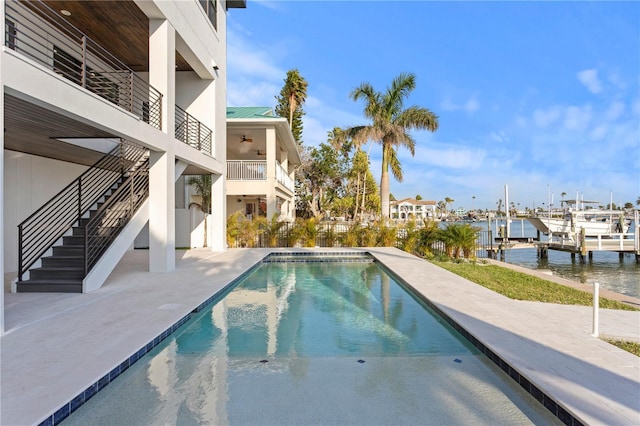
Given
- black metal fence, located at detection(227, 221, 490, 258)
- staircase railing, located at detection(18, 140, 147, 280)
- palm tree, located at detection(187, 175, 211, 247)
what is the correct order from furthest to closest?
1. palm tree, located at detection(187, 175, 211, 247)
2. black metal fence, located at detection(227, 221, 490, 258)
3. staircase railing, located at detection(18, 140, 147, 280)

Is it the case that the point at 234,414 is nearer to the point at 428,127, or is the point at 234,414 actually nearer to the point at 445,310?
the point at 445,310

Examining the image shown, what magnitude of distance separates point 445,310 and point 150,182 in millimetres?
7013

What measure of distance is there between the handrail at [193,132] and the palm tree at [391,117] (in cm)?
942

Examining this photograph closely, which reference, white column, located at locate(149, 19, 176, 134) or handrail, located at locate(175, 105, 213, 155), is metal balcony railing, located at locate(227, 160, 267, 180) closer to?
handrail, located at locate(175, 105, 213, 155)

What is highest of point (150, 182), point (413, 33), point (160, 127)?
point (413, 33)

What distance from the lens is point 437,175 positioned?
35781mm

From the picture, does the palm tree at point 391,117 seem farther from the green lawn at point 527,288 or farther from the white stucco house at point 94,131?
the white stucco house at point 94,131

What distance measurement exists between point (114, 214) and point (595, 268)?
21.7 metres

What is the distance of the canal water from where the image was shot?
42.6 feet

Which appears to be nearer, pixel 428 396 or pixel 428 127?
pixel 428 396

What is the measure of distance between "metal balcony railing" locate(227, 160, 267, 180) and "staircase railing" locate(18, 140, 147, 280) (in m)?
6.48

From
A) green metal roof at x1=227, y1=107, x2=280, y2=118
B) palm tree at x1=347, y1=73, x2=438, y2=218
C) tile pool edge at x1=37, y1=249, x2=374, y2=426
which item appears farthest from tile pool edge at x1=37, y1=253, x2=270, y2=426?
palm tree at x1=347, y1=73, x2=438, y2=218

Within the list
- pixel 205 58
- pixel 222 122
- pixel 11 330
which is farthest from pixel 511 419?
pixel 222 122

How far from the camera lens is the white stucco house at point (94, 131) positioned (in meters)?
5.61
